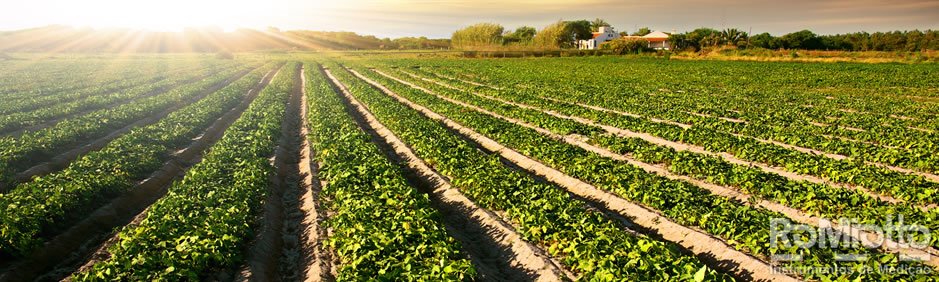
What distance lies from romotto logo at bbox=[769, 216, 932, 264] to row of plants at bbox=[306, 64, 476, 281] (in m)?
5.20

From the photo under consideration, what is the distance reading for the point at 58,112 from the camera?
78.0 ft

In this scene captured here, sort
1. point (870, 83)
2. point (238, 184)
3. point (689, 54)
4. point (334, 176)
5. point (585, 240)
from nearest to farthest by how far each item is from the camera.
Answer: point (585, 240) → point (238, 184) → point (334, 176) → point (870, 83) → point (689, 54)

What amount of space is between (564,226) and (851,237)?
4.75 m

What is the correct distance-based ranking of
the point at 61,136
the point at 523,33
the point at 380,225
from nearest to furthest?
the point at 380,225, the point at 61,136, the point at 523,33

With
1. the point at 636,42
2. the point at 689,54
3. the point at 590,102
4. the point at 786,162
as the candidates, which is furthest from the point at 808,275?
the point at 636,42

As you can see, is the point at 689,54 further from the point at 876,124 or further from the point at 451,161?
the point at 451,161

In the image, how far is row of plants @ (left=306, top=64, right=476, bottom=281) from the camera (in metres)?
6.78

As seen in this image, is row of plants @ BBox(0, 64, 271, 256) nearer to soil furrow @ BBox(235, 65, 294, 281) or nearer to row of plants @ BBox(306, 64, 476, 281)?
soil furrow @ BBox(235, 65, 294, 281)

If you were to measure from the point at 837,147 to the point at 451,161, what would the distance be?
450 inches

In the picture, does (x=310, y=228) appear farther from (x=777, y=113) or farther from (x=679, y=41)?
(x=679, y=41)

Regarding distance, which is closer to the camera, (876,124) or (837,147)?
(837,147)

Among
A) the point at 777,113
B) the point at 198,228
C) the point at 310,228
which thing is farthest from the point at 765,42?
the point at 198,228

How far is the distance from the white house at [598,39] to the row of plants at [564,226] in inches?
→ 4738

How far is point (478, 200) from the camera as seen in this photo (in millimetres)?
10625
